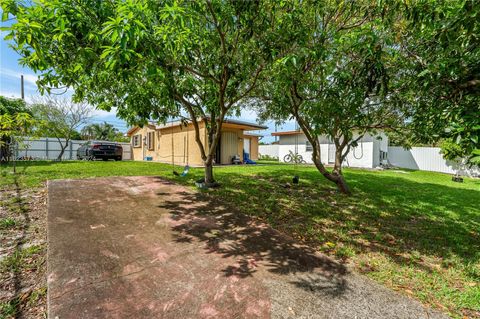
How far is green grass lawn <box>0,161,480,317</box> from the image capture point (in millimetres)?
2543

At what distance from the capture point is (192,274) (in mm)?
2488

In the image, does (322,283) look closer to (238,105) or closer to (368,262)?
(368,262)

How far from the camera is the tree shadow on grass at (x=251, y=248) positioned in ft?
8.35

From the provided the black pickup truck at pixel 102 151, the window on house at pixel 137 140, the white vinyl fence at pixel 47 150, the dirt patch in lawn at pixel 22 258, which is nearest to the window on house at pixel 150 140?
the window on house at pixel 137 140

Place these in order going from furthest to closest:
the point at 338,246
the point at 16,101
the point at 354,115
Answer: the point at 16,101 < the point at 354,115 < the point at 338,246

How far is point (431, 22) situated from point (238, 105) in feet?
21.7

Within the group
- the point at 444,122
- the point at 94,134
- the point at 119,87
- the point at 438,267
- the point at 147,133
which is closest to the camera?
the point at 438,267

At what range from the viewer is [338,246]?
11.1 ft

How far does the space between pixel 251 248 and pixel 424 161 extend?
19.3 meters

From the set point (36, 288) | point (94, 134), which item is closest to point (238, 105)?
point (36, 288)

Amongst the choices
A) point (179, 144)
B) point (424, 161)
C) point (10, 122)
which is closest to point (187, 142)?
point (179, 144)

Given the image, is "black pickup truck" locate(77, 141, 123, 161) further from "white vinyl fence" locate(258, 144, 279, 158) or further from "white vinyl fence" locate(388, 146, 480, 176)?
"white vinyl fence" locate(388, 146, 480, 176)

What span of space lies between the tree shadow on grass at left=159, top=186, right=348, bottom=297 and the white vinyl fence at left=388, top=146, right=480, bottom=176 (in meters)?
15.9

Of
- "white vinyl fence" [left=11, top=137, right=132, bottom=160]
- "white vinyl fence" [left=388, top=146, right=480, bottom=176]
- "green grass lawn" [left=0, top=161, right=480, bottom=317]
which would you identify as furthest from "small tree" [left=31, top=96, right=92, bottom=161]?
"white vinyl fence" [left=388, top=146, right=480, bottom=176]
